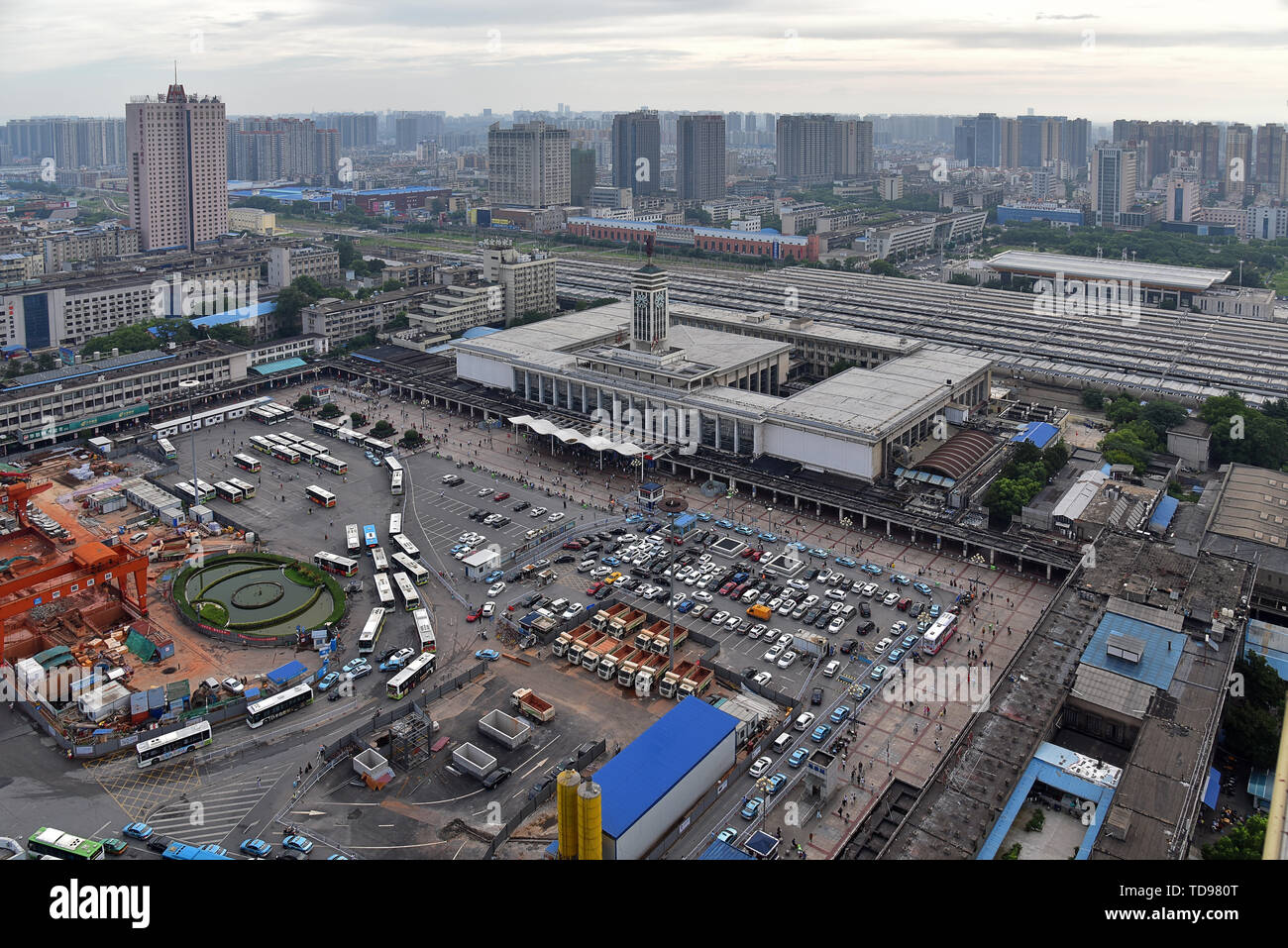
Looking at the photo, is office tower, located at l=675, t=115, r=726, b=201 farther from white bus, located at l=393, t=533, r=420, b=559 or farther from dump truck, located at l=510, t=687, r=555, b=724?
dump truck, located at l=510, t=687, r=555, b=724

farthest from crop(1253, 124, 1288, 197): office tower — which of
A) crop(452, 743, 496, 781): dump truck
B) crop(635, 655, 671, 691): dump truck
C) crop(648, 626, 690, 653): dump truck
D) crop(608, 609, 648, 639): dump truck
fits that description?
crop(452, 743, 496, 781): dump truck

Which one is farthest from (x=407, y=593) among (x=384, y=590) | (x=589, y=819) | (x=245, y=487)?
(x=589, y=819)

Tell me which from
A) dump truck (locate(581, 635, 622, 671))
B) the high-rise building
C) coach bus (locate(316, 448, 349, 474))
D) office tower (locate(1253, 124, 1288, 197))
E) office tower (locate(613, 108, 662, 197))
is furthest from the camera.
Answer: office tower (locate(613, 108, 662, 197))

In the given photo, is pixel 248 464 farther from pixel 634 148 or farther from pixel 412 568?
pixel 634 148

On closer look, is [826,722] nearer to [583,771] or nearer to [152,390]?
[583,771]

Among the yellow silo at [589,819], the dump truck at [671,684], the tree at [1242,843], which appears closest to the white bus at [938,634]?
the dump truck at [671,684]

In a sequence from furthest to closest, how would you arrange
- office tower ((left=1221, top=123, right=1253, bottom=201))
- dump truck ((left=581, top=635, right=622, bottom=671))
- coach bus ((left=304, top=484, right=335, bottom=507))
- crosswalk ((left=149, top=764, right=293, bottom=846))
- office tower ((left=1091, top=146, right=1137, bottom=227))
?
office tower ((left=1221, top=123, right=1253, bottom=201))
office tower ((left=1091, top=146, right=1137, bottom=227))
coach bus ((left=304, top=484, right=335, bottom=507))
dump truck ((left=581, top=635, right=622, bottom=671))
crosswalk ((left=149, top=764, right=293, bottom=846))

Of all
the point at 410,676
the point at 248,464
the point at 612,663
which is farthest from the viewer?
the point at 248,464
